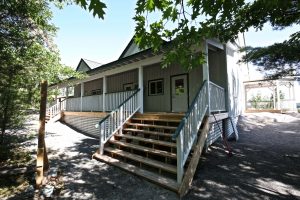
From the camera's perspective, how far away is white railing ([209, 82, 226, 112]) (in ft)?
23.7

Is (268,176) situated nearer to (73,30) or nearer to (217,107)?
(217,107)

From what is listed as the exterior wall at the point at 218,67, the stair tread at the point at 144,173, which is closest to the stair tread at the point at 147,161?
the stair tread at the point at 144,173

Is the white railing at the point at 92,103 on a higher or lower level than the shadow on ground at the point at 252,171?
higher

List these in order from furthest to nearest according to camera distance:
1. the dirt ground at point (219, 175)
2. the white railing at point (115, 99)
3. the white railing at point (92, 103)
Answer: the white railing at point (92, 103) → the white railing at point (115, 99) → the dirt ground at point (219, 175)

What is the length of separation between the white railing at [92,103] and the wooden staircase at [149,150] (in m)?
4.06

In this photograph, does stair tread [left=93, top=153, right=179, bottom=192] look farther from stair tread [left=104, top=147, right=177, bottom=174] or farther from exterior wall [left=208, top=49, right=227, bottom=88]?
exterior wall [left=208, top=49, right=227, bottom=88]

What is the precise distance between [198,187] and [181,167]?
1.98 ft

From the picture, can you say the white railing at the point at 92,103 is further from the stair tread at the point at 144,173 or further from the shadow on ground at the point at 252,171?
the shadow on ground at the point at 252,171

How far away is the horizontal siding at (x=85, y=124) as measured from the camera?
1229cm

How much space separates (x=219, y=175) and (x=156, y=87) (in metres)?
6.59

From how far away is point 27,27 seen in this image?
22.0 feet

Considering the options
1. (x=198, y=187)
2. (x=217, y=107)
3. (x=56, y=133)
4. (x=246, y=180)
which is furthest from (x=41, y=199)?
(x=56, y=133)

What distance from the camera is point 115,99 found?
1089cm

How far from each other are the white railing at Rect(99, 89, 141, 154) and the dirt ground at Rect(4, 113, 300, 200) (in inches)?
39.4
